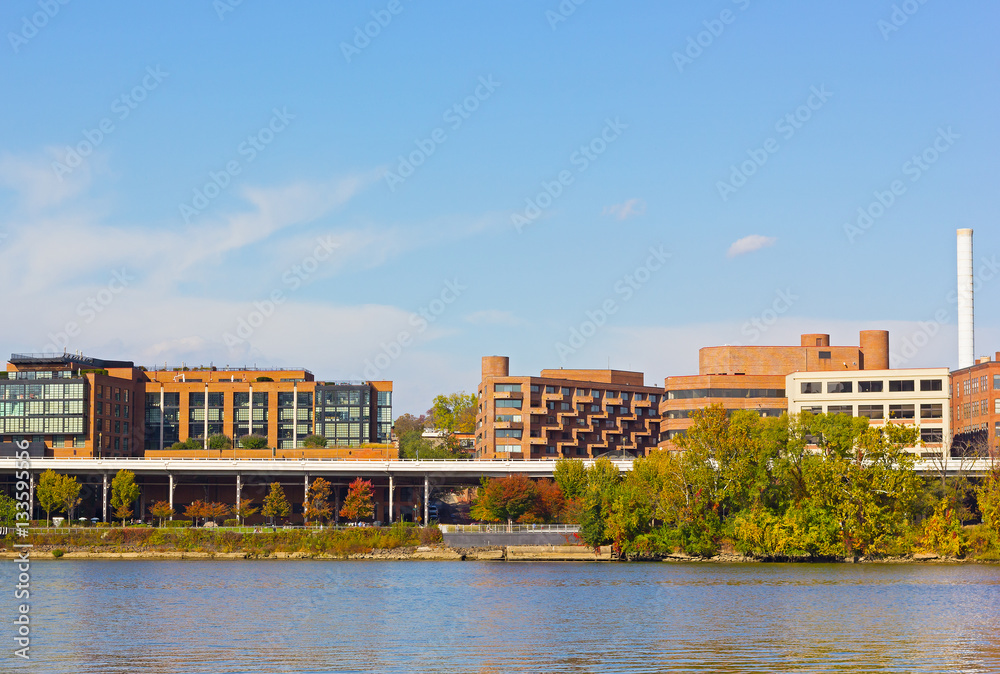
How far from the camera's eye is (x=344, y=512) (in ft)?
488

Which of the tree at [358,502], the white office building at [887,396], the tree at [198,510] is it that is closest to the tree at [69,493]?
the tree at [198,510]

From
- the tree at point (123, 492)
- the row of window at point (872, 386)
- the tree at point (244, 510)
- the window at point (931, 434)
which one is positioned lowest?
the tree at point (244, 510)

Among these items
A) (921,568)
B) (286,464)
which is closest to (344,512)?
(286,464)

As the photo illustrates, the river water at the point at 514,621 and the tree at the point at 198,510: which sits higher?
the river water at the point at 514,621

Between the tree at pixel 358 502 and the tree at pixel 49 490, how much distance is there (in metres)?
33.0

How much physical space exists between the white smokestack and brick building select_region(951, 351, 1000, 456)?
20.6ft

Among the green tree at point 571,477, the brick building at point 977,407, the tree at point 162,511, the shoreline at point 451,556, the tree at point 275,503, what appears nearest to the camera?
the shoreline at point 451,556

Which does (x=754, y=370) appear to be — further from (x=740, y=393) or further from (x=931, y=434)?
(x=931, y=434)

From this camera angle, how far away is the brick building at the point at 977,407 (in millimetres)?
155875


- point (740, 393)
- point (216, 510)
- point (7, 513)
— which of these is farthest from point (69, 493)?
point (740, 393)

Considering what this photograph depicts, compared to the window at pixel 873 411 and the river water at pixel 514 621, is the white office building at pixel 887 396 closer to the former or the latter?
the window at pixel 873 411

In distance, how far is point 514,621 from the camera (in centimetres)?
6269

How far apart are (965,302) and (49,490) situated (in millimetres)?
124485

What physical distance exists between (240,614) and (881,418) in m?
121
